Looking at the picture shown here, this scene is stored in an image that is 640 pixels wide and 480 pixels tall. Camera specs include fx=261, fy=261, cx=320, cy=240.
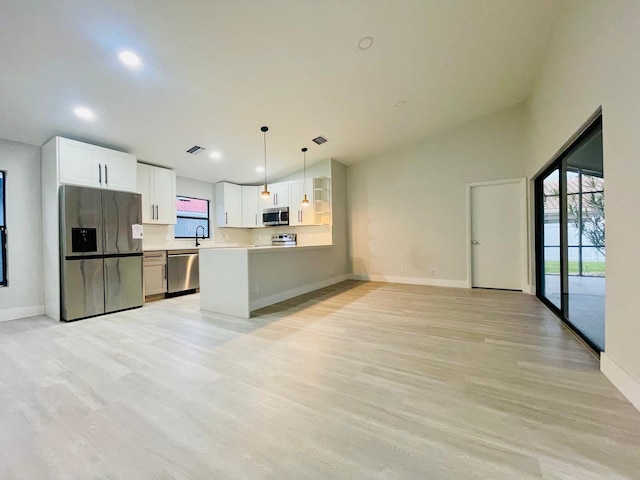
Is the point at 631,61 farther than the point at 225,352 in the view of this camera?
No

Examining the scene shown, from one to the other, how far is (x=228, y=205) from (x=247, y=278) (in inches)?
135

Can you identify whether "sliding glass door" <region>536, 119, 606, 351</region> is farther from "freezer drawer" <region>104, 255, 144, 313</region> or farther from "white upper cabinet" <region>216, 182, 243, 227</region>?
"white upper cabinet" <region>216, 182, 243, 227</region>

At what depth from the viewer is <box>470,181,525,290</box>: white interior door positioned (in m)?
4.96

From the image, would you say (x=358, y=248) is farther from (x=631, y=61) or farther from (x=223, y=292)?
(x=631, y=61)

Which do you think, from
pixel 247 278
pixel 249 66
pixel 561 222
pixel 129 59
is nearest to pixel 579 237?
pixel 561 222

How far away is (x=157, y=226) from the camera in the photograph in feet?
17.4

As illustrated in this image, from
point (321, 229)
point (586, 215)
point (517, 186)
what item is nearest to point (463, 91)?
point (517, 186)

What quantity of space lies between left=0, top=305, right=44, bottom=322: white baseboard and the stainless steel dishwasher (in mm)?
1705

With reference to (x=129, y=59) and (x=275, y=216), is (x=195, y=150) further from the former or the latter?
(x=275, y=216)

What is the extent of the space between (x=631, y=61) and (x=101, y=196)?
5.64 metres

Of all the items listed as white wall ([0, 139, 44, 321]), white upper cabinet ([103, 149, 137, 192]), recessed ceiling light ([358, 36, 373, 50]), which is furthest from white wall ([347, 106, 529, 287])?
white wall ([0, 139, 44, 321])

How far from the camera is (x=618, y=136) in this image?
5.93 feet

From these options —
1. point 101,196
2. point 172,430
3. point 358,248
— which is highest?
point 101,196

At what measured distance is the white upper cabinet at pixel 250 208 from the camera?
672cm
